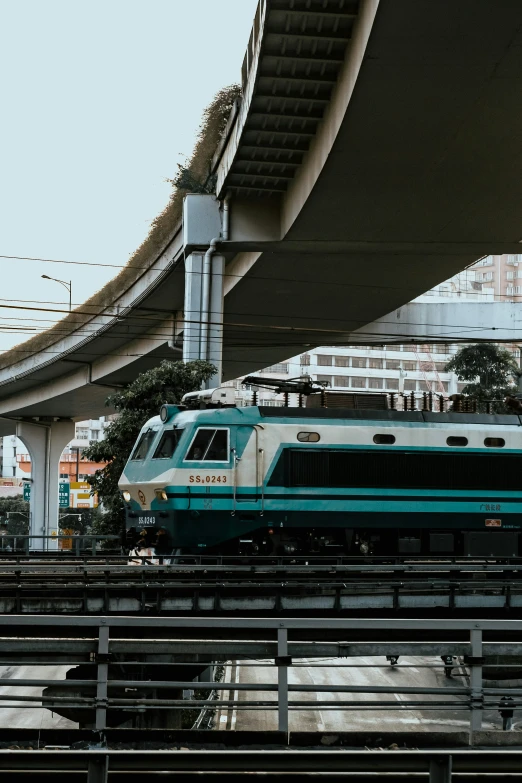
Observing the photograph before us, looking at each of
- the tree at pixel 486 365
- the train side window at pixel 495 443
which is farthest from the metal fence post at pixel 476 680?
the tree at pixel 486 365

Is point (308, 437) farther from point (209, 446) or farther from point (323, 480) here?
point (209, 446)

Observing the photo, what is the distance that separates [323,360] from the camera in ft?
400

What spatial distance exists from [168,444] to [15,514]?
7925 centimetres

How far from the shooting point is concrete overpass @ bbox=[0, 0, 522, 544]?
1848cm

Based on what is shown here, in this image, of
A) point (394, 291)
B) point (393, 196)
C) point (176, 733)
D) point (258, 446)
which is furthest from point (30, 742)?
point (394, 291)

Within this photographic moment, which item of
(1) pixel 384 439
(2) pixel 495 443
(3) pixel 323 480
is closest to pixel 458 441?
(2) pixel 495 443

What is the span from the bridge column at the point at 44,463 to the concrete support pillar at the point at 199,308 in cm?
4139

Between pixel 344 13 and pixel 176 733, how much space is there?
15.5 m

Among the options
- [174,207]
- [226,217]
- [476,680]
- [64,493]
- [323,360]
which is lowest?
[64,493]

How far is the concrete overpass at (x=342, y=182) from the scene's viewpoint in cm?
1848

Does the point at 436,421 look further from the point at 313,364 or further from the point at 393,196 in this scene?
the point at 313,364

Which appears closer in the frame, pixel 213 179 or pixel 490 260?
pixel 213 179

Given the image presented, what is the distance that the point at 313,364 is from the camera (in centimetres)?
12000
